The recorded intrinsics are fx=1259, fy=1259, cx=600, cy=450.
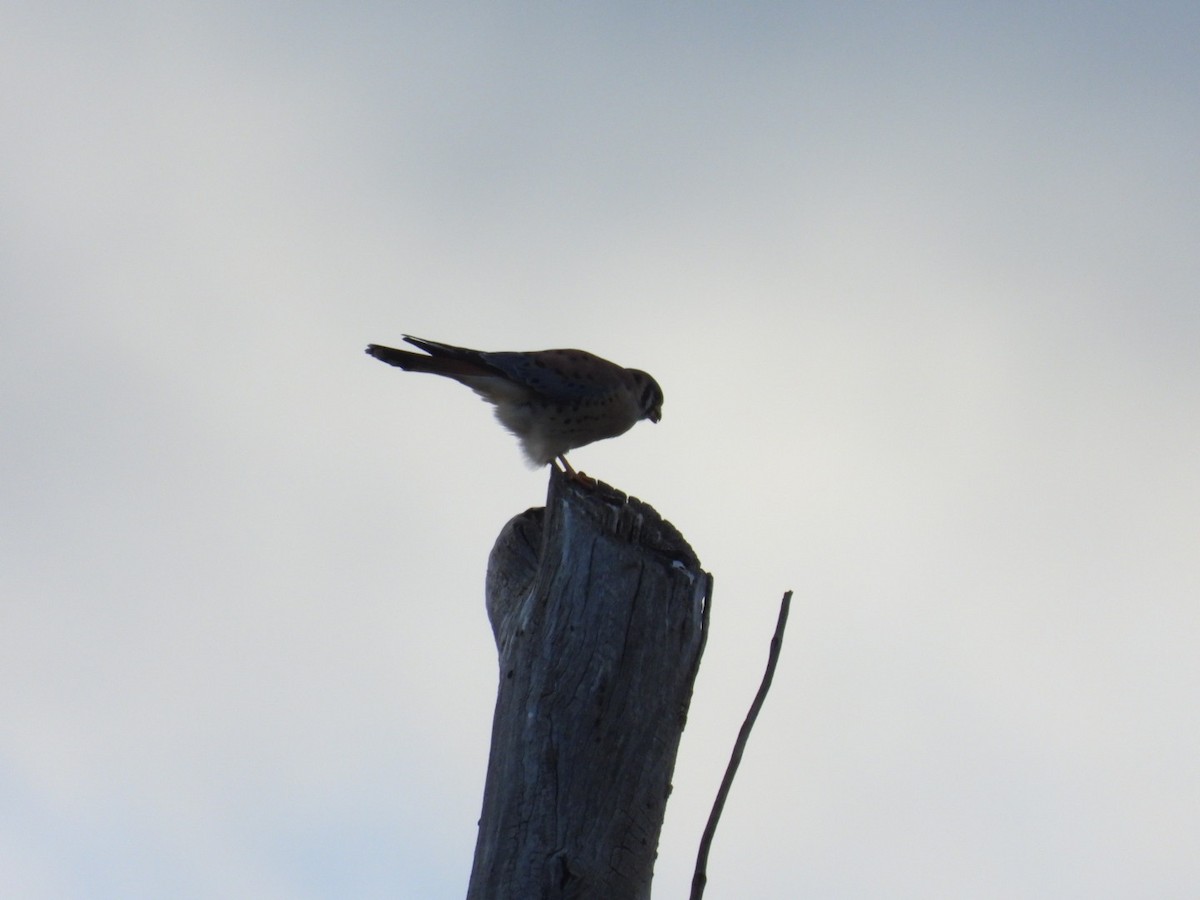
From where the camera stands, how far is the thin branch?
190 cm

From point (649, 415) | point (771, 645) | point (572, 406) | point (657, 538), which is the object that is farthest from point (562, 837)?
A: point (649, 415)

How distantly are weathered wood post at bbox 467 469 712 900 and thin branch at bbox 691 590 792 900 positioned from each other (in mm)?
387

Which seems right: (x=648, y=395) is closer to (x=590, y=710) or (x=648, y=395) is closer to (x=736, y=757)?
(x=590, y=710)

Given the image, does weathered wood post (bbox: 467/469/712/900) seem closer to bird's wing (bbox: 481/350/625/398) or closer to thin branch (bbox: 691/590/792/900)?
thin branch (bbox: 691/590/792/900)

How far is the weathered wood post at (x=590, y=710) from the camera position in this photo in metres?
2.28

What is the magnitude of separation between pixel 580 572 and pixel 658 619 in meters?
0.20

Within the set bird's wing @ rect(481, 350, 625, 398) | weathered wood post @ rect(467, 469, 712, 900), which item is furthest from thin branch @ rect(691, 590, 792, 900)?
bird's wing @ rect(481, 350, 625, 398)

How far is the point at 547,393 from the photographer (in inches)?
262

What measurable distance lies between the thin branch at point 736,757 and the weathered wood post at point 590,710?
1.27ft

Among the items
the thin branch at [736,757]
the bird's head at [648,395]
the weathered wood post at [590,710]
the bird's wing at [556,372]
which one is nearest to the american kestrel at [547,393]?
the bird's wing at [556,372]

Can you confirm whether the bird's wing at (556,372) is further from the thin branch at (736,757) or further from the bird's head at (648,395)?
the thin branch at (736,757)

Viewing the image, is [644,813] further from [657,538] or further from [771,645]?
[657,538]

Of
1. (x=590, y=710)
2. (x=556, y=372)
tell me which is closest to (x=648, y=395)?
(x=556, y=372)

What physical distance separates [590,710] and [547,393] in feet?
14.3
